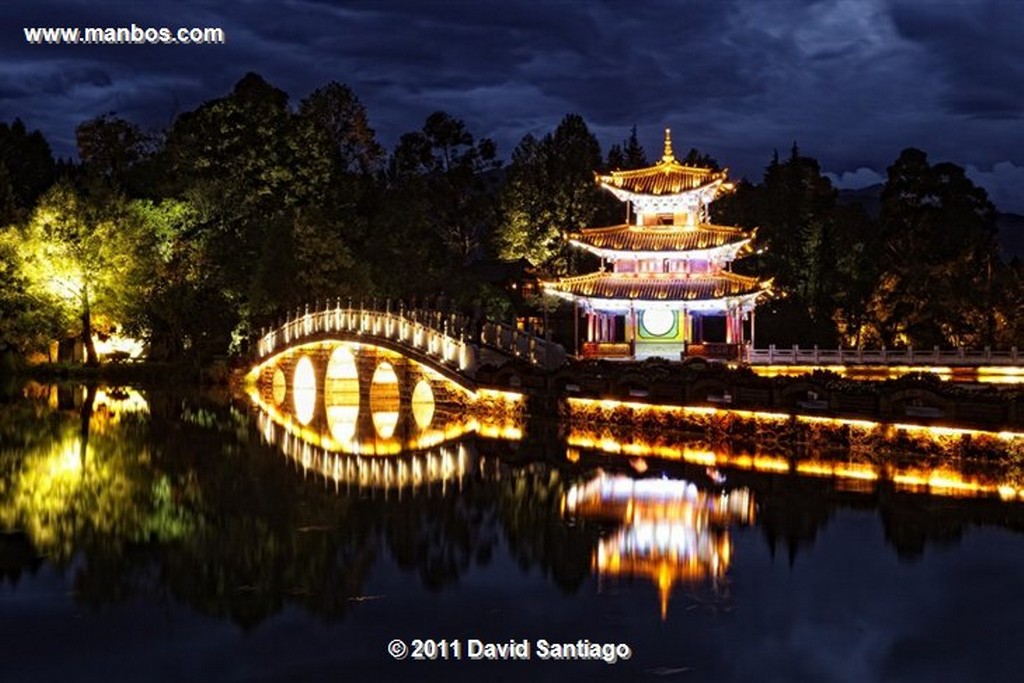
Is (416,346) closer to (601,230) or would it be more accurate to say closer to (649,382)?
(649,382)

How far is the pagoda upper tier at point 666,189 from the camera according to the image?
45125 millimetres

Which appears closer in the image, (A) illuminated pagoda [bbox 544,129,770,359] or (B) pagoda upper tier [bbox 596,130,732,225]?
(A) illuminated pagoda [bbox 544,129,770,359]

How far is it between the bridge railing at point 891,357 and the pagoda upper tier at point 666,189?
249 inches

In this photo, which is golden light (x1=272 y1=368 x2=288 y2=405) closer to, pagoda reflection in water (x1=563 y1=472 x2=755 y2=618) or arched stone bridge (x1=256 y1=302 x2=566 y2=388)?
arched stone bridge (x1=256 y1=302 x2=566 y2=388)

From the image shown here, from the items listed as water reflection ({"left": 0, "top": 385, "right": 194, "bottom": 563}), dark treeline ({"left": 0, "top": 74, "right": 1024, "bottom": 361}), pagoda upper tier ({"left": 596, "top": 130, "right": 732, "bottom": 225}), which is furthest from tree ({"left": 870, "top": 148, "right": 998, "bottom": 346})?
water reflection ({"left": 0, "top": 385, "right": 194, "bottom": 563})

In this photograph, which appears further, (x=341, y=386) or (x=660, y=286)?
(x=660, y=286)

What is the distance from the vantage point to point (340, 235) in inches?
2141

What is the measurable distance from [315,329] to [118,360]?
15.9m

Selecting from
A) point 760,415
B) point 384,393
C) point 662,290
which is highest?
point 662,290

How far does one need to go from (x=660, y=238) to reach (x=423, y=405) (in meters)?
11.8

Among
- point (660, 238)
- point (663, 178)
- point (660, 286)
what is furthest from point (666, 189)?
point (660, 286)

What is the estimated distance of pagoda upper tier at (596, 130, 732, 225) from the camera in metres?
45.1

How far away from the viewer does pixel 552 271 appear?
58906mm

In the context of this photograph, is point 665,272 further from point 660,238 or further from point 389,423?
point 389,423
